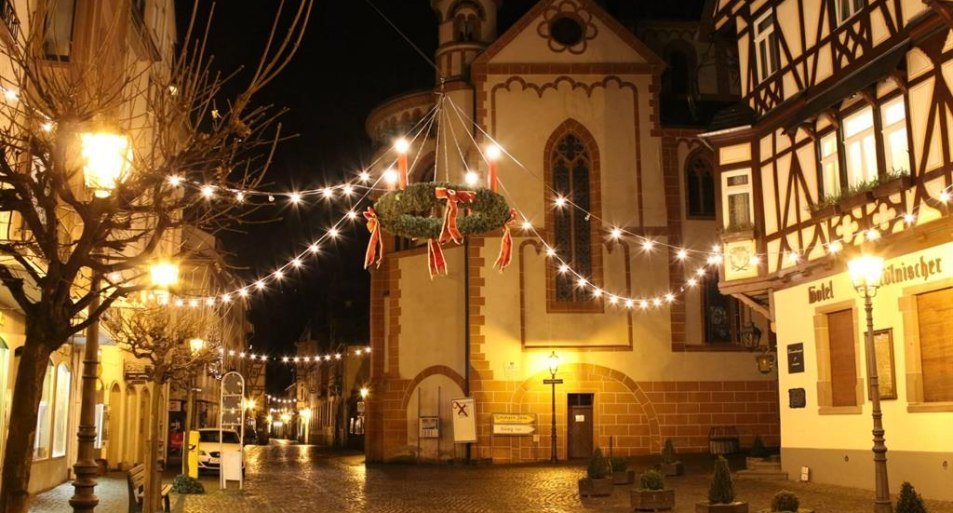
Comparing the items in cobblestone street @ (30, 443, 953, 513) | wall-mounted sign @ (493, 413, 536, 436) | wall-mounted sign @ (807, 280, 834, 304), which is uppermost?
wall-mounted sign @ (807, 280, 834, 304)

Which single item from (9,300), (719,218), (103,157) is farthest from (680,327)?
(103,157)

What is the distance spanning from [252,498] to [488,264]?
1412 centimetres

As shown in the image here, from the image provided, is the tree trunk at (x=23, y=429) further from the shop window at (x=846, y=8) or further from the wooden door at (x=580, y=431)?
the wooden door at (x=580, y=431)

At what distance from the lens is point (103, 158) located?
956 centimetres

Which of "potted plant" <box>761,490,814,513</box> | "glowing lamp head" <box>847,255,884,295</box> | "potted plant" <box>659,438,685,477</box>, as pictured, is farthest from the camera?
"potted plant" <box>659,438,685,477</box>

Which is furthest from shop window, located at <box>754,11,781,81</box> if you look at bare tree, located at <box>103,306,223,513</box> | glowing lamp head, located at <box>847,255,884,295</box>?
bare tree, located at <box>103,306,223,513</box>

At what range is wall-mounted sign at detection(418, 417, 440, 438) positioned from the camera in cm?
3297

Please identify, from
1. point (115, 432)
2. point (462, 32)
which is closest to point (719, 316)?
point (462, 32)

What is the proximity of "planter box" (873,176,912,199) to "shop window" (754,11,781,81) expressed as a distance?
544cm

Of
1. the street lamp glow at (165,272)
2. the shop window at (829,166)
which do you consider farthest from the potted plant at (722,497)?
the street lamp glow at (165,272)

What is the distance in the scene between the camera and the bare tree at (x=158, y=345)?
16859 mm

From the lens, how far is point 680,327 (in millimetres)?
33094

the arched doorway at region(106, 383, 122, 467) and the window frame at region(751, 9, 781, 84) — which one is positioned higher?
the window frame at region(751, 9, 781, 84)

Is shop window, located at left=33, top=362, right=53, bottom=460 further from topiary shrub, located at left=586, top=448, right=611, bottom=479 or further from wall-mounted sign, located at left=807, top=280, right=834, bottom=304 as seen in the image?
wall-mounted sign, located at left=807, top=280, right=834, bottom=304
